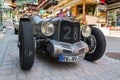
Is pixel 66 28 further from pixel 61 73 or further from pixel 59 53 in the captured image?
pixel 61 73

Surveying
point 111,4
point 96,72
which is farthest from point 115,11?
point 96,72

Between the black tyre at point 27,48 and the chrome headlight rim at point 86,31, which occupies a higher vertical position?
the chrome headlight rim at point 86,31

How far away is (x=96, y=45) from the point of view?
4582 millimetres

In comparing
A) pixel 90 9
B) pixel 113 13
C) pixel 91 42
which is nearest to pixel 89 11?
pixel 90 9

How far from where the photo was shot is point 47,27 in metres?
4.00

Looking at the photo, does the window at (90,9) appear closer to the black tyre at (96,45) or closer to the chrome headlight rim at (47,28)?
the black tyre at (96,45)

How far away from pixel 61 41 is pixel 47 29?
1.39 feet

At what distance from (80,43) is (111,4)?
39.7 ft

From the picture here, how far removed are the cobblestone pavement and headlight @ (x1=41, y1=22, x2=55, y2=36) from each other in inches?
30.7

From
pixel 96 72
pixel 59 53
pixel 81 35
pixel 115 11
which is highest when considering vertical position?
pixel 115 11

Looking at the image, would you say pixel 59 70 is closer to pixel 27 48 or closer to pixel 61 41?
pixel 61 41

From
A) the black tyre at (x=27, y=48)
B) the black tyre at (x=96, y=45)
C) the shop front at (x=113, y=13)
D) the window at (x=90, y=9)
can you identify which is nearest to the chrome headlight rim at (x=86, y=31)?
the black tyre at (x=96, y=45)

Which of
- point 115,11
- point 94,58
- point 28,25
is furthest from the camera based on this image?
point 115,11

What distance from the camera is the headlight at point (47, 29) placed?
4.01 m
